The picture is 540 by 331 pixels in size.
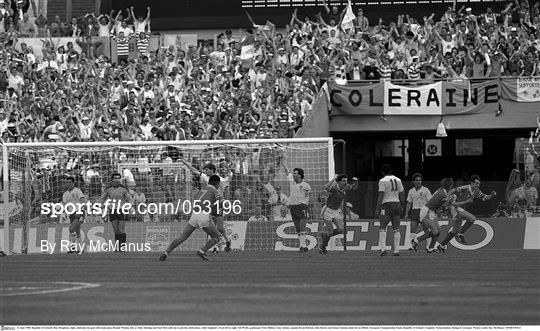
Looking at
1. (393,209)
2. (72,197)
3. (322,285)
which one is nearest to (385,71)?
(393,209)

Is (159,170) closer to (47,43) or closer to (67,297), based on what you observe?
(47,43)

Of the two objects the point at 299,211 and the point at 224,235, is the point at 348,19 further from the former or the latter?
the point at 224,235

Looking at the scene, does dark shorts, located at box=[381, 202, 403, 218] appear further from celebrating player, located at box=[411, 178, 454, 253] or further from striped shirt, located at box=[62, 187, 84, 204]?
striped shirt, located at box=[62, 187, 84, 204]

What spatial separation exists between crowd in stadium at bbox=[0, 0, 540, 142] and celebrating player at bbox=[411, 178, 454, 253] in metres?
5.22

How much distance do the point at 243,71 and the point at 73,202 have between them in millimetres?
7776

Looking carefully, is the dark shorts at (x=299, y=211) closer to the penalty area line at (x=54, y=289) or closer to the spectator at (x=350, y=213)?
the spectator at (x=350, y=213)

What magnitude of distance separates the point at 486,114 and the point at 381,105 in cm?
282

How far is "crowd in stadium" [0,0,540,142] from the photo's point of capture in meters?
29.1

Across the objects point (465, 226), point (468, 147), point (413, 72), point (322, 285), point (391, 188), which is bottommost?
point (322, 285)

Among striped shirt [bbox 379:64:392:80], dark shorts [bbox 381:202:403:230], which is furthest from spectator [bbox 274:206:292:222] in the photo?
striped shirt [bbox 379:64:392:80]

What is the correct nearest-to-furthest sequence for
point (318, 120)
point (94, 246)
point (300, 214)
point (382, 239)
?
1. point (382, 239)
2. point (300, 214)
3. point (94, 246)
4. point (318, 120)

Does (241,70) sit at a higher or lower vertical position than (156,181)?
higher

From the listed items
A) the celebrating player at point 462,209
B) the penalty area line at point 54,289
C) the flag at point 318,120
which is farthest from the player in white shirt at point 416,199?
the penalty area line at point 54,289

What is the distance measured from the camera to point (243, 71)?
31219 millimetres
